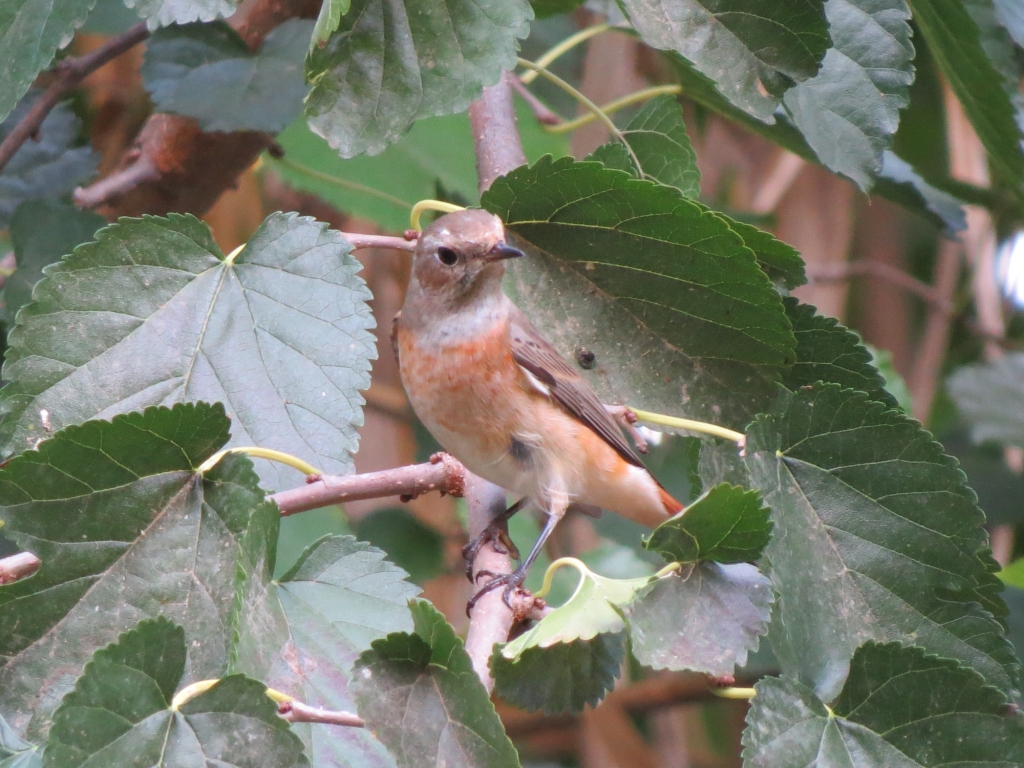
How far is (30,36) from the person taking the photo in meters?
1.62

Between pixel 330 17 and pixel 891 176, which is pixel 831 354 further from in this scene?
pixel 330 17

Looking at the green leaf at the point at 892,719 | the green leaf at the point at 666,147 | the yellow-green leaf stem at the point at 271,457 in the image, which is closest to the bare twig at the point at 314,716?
the yellow-green leaf stem at the point at 271,457

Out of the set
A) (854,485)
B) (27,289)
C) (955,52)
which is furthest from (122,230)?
(955,52)

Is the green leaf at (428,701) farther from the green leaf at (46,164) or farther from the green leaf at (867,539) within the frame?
the green leaf at (46,164)

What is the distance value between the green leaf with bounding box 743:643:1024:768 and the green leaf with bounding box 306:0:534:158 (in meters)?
1.01

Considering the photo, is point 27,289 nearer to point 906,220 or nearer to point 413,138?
point 413,138

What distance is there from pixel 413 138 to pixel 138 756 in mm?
2729

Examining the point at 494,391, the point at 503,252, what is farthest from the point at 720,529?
the point at 494,391

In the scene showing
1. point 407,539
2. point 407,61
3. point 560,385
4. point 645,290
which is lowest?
point 407,539

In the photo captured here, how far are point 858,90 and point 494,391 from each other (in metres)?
1.01

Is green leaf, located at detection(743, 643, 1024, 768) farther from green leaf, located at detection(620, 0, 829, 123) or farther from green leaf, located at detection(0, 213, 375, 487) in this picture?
green leaf, located at detection(620, 0, 829, 123)

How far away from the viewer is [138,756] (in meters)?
1.16

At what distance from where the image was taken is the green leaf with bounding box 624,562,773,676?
130 centimetres

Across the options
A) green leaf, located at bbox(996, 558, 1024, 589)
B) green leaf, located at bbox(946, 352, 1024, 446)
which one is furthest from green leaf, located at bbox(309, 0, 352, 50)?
green leaf, located at bbox(946, 352, 1024, 446)
